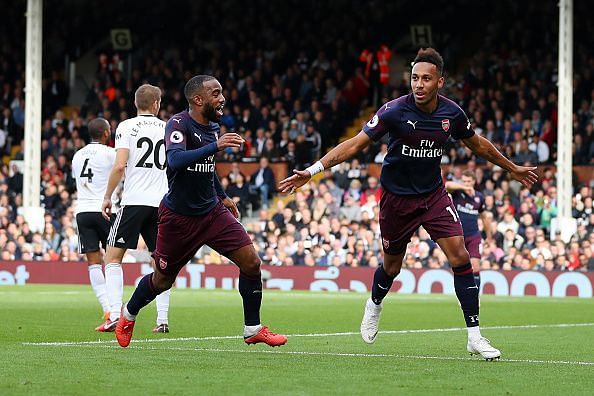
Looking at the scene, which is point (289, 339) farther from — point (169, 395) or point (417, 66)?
point (169, 395)

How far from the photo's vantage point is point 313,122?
33188mm

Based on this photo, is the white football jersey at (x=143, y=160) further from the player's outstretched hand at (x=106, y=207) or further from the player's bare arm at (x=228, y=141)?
the player's bare arm at (x=228, y=141)

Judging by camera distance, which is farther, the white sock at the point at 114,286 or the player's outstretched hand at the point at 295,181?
the white sock at the point at 114,286

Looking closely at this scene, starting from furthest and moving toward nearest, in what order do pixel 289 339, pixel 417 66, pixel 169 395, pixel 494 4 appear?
1. pixel 494 4
2. pixel 289 339
3. pixel 417 66
4. pixel 169 395

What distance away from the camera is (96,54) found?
40.2 metres

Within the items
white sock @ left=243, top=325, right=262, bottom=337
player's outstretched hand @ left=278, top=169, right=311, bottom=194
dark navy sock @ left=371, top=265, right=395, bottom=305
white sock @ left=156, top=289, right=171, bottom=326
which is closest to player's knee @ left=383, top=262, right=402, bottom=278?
dark navy sock @ left=371, top=265, right=395, bottom=305

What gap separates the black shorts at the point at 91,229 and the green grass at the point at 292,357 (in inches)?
33.4

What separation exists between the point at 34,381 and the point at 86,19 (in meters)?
33.5

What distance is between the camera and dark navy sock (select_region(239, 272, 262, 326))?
11.2 m

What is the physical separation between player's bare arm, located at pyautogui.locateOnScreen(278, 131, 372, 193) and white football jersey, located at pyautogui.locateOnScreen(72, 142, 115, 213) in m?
4.90

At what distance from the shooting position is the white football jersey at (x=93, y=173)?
14.8 m

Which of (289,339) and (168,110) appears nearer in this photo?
(289,339)


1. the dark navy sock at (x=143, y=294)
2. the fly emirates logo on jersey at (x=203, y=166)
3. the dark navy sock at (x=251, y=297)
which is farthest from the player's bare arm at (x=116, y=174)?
the fly emirates logo on jersey at (x=203, y=166)

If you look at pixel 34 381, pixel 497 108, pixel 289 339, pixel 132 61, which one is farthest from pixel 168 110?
pixel 34 381
